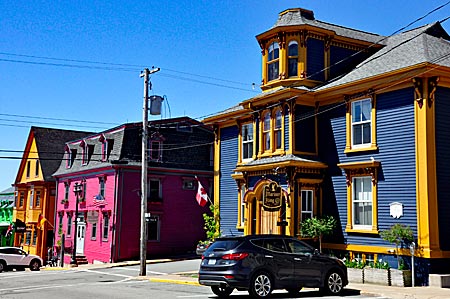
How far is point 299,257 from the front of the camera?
50.9 ft

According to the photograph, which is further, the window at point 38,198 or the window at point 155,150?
the window at point 38,198

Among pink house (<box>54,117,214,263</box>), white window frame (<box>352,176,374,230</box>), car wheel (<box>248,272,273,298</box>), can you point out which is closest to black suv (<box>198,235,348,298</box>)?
car wheel (<box>248,272,273,298</box>)

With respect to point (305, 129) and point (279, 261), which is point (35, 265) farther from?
point (279, 261)

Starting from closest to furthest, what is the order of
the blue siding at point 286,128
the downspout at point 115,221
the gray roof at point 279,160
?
the gray roof at point 279,160, the blue siding at point 286,128, the downspout at point 115,221

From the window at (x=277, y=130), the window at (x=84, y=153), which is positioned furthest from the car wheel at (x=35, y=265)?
the window at (x=277, y=130)

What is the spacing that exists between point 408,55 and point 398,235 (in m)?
7.37

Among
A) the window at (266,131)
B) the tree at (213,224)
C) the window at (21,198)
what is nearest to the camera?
the window at (266,131)

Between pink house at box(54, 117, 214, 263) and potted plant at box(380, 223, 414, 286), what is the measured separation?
69.6 feet

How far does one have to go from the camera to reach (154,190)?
39344 millimetres

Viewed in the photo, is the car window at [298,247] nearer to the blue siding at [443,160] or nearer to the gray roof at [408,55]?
the blue siding at [443,160]

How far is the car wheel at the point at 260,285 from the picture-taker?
1457 cm

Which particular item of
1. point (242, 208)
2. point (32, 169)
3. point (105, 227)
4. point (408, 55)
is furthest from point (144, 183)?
point (32, 169)

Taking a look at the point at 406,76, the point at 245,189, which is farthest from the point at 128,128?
the point at 406,76

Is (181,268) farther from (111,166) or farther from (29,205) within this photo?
(29,205)
